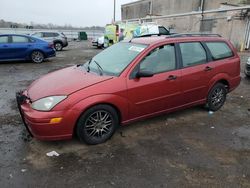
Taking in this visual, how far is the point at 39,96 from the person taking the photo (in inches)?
144

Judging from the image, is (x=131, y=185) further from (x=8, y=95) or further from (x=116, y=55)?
(x=8, y=95)

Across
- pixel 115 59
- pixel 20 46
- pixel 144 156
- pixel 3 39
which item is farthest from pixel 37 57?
pixel 144 156

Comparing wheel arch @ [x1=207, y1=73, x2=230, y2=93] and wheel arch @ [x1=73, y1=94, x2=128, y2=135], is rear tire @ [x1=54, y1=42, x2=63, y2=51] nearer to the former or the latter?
wheel arch @ [x1=207, y1=73, x2=230, y2=93]

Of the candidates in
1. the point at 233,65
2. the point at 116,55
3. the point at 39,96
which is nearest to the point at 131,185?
the point at 39,96

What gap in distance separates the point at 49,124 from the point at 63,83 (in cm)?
72

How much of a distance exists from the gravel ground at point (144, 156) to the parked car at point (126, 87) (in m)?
0.30

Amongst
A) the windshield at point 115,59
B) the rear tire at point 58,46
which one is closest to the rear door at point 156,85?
the windshield at point 115,59

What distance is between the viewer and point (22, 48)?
1162cm

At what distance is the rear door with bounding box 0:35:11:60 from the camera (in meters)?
11.2

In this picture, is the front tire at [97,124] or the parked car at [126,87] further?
the front tire at [97,124]

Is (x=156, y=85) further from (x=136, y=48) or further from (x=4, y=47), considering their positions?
(x=4, y=47)

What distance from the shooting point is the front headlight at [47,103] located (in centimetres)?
347

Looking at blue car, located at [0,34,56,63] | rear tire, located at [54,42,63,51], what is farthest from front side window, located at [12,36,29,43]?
rear tire, located at [54,42,63,51]

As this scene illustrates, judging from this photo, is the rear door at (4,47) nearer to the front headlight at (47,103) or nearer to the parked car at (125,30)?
the parked car at (125,30)
